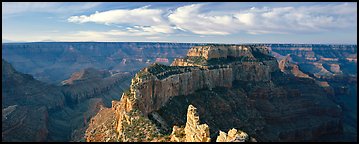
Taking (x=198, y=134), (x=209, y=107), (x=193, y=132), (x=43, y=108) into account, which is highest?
(x=198, y=134)

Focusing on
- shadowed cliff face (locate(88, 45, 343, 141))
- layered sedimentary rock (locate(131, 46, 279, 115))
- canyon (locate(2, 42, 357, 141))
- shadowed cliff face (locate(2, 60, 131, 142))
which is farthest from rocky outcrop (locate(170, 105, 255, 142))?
shadowed cliff face (locate(2, 60, 131, 142))

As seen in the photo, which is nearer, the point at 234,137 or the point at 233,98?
the point at 234,137

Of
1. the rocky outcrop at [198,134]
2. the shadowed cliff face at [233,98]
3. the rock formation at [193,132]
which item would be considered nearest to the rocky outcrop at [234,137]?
the rocky outcrop at [198,134]

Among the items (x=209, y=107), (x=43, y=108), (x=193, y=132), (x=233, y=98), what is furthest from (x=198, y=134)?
(x=43, y=108)

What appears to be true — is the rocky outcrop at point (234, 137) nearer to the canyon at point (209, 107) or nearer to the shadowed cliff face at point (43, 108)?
the canyon at point (209, 107)

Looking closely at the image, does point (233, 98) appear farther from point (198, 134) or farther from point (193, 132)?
point (198, 134)

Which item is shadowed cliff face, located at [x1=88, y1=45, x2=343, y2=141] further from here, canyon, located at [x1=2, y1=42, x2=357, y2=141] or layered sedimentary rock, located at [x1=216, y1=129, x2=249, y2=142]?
layered sedimentary rock, located at [x1=216, y1=129, x2=249, y2=142]

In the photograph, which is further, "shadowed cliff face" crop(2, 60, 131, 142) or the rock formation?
"shadowed cliff face" crop(2, 60, 131, 142)

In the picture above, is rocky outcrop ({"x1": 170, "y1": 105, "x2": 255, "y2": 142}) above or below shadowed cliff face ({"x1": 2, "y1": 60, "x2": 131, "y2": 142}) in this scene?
above
